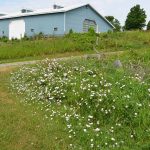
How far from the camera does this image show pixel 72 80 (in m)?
9.00

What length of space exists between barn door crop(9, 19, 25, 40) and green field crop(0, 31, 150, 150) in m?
31.8

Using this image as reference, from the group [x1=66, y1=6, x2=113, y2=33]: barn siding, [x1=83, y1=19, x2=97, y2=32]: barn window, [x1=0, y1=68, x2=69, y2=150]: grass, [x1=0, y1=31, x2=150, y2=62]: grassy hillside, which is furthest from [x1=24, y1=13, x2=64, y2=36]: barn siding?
[x1=0, y1=68, x2=69, y2=150]: grass

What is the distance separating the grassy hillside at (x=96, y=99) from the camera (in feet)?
20.9

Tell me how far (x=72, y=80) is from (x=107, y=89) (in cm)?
126

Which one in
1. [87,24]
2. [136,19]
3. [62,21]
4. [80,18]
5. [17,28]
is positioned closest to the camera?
[62,21]

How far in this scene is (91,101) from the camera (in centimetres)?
768

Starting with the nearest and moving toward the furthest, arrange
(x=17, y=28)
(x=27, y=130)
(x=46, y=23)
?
A: (x=27, y=130) → (x=46, y=23) → (x=17, y=28)

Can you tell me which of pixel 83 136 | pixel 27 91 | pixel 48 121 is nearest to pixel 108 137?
pixel 83 136

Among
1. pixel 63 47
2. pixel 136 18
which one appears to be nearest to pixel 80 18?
pixel 136 18

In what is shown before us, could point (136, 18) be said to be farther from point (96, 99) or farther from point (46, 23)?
point (96, 99)

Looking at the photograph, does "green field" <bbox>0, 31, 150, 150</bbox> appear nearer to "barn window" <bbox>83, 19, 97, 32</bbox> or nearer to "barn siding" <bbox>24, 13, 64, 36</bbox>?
"barn siding" <bbox>24, 13, 64, 36</bbox>

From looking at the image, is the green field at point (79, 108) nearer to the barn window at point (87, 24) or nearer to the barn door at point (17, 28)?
the barn window at point (87, 24)

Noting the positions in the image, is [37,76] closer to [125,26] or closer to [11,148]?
[11,148]

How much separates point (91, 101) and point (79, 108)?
257 mm
